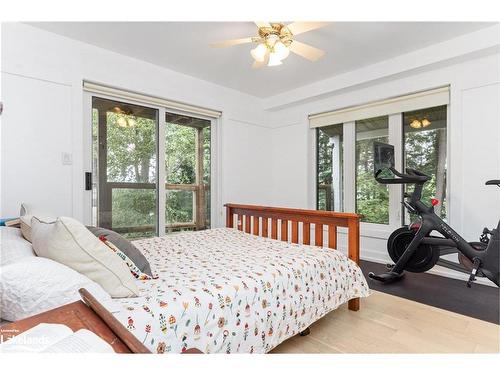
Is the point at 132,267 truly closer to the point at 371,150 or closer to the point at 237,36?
the point at 237,36

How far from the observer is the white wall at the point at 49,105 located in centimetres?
229

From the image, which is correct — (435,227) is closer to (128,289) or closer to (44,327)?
(128,289)

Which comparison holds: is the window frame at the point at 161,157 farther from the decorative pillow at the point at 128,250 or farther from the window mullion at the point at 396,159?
the window mullion at the point at 396,159


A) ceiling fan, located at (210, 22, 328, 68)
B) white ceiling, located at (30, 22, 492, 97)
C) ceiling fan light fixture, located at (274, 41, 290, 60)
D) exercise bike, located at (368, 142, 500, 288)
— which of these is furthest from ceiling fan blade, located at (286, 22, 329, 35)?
exercise bike, located at (368, 142, 500, 288)

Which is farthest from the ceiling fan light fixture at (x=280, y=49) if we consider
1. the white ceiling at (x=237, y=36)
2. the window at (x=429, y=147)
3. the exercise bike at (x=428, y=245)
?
the window at (x=429, y=147)

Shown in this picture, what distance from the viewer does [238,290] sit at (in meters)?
1.36

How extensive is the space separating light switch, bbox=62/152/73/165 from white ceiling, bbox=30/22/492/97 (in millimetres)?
1077

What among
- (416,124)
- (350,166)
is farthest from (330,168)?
(416,124)

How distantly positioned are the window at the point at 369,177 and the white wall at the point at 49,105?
8.32 feet

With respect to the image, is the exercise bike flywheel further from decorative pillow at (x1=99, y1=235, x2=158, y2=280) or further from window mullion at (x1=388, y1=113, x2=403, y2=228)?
decorative pillow at (x1=99, y1=235, x2=158, y2=280)

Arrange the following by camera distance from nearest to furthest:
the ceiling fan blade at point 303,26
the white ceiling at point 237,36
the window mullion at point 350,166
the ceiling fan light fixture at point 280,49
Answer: the ceiling fan blade at point 303,26
the ceiling fan light fixture at point 280,49
the white ceiling at point 237,36
the window mullion at point 350,166

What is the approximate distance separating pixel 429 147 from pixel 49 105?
3.90 m
